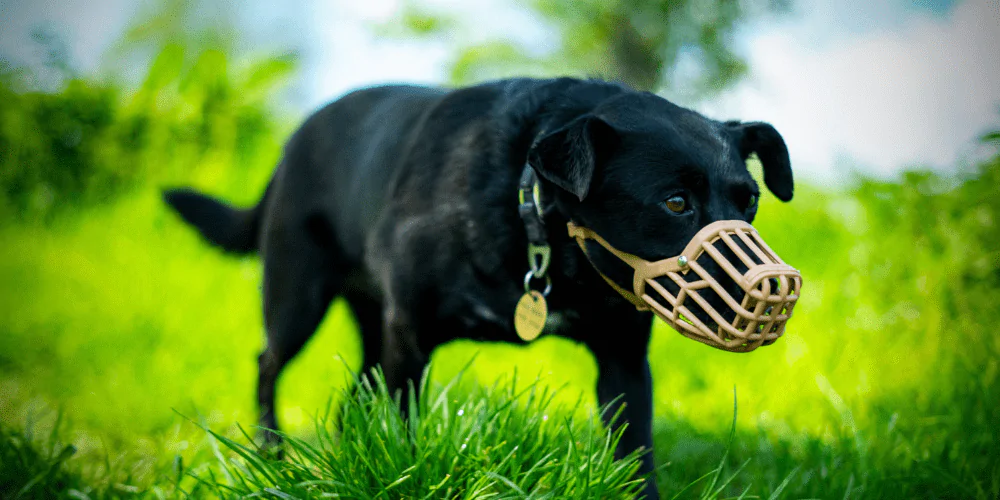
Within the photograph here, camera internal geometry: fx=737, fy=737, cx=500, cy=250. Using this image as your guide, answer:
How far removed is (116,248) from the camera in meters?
5.24

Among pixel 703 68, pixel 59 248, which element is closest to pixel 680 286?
pixel 59 248

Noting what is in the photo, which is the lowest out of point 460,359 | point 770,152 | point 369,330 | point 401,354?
point 460,359

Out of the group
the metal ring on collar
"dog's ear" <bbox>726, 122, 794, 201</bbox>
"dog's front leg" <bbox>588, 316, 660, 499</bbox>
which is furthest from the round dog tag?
"dog's ear" <bbox>726, 122, 794, 201</bbox>

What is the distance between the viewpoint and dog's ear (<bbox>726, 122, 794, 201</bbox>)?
2.05 metres

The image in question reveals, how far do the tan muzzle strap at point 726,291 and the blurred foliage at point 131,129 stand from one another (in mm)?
5398

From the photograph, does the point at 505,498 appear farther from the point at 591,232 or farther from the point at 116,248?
the point at 116,248

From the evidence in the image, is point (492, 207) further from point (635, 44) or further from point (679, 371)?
point (635, 44)

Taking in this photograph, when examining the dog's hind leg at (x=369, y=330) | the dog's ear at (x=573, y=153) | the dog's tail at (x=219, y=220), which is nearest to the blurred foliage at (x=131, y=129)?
the dog's tail at (x=219, y=220)

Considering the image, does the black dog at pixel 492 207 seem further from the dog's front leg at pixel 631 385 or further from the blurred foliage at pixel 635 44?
the blurred foliage at pixel 635 44

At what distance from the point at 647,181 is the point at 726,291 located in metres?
0.32

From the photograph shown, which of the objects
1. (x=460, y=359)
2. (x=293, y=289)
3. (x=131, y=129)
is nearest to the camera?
(x=293, y=289)

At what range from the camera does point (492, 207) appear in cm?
205

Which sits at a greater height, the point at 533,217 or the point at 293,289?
the point at 533,217

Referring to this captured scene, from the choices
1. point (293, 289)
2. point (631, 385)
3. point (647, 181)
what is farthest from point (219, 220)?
point (647, 181)
